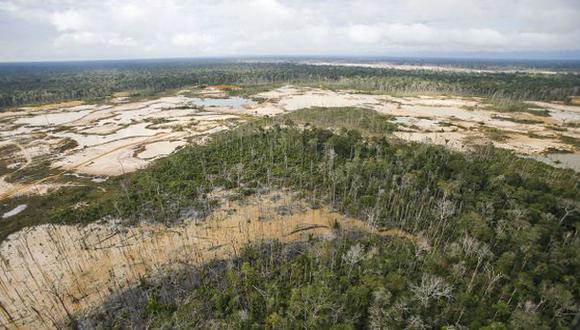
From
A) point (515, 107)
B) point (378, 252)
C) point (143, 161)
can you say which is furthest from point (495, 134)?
point (143, 161)

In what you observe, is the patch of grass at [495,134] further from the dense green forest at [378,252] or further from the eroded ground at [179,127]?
the dense green forest at [378,252]

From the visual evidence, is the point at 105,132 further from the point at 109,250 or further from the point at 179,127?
the point at 109,250

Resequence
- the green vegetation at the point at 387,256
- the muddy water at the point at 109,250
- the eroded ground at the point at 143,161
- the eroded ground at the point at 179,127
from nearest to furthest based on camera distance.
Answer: the green vegetation at the point at 387,256, the muddy water at the point at 109,250, the eroded ground at the point at 143,161, the eroded ground at the point at 179,127

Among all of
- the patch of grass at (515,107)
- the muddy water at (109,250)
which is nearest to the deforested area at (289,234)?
the muddy water at (109,250)

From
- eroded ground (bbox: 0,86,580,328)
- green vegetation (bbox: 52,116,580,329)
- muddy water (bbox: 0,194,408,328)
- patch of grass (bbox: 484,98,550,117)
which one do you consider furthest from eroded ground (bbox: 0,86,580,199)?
muddy water (bbox: 0,194,408,328)

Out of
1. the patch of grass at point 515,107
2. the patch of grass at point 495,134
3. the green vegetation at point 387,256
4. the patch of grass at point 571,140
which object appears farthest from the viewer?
the patch of grass at point 515,107

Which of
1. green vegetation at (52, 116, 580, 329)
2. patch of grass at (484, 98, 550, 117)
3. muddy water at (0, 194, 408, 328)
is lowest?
muddy water at (0, 194, 408, 328)

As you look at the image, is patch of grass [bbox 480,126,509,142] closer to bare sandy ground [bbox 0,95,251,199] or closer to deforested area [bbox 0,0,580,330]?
deforested area [bbox 0,0,580,330]

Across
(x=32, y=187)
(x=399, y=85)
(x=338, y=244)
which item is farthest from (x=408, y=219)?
(x=399, y=85)
